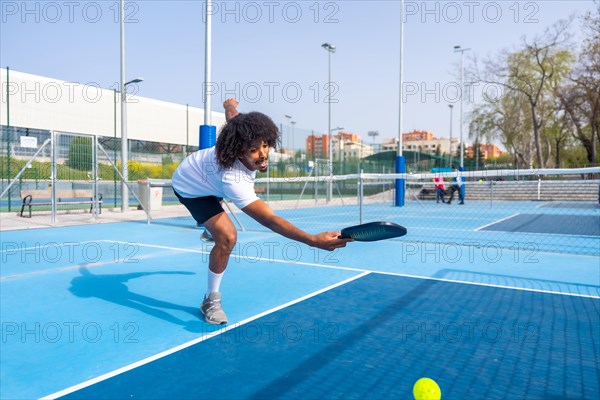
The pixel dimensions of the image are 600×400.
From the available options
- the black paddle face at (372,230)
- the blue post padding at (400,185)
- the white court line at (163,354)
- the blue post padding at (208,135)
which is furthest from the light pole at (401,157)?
the black paddle face at (372,230)

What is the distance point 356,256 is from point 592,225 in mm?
8544

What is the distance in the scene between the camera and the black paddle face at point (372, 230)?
246cm

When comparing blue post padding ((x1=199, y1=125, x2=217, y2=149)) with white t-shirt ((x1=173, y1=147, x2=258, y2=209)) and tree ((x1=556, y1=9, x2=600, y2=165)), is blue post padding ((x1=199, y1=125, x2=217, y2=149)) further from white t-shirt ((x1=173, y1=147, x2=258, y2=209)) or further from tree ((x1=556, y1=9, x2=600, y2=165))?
tree ((x1=556, y1=9, x2=600, y2=165))

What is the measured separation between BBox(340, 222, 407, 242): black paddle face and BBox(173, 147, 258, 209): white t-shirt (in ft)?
2.65

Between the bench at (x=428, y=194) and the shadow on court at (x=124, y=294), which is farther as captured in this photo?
the bench at (x=428, y=194)

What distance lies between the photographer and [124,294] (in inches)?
185

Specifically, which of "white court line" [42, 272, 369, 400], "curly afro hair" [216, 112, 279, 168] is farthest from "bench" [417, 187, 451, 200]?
"curly afro hair" [216, 112, 279, 168]

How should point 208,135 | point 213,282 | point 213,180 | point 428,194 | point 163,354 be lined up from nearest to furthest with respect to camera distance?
point 163,354
point 213,180
point 213,282
point 208,135
point 428,194

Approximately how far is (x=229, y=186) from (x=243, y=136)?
364 mm

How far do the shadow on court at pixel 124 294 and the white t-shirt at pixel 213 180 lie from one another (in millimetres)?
1075

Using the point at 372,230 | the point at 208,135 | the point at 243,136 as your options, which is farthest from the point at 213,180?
the point at 208,135

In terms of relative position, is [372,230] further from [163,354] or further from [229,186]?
[163,354]

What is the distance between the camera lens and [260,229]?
1112 centimetres

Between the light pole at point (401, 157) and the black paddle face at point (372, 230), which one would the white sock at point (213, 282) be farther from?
the light pole at point (401, 157)
